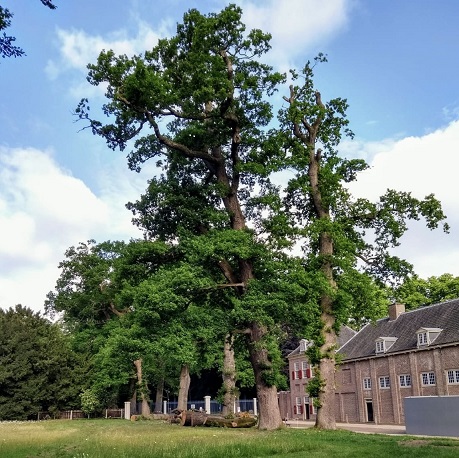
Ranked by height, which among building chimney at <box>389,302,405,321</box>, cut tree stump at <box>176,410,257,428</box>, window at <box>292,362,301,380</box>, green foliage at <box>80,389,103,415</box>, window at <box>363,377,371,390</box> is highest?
building chimney at <box>389,302,405,321</box>

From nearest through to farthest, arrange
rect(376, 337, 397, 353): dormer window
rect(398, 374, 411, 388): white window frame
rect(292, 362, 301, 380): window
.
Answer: rect(398, 374, 411, 388): white window frame < rect(376, 337, 397, 353): dormer window < rect(292, 362, 301, 380): window

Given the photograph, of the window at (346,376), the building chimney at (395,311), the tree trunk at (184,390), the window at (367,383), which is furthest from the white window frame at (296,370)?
the tree trunk at (184,390)

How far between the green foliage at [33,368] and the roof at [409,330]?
2746 centimetres

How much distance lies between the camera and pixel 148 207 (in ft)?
90.6

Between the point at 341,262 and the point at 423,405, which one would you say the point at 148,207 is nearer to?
the point at 341,262

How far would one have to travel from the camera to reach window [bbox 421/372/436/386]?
133ft

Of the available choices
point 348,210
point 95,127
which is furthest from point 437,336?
point 95,127

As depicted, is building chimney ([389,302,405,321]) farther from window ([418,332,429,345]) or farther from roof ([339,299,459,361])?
window ([418,332,429,345])

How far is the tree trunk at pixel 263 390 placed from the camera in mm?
23844

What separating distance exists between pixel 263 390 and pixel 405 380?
23.3m

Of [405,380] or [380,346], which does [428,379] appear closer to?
[405,380]

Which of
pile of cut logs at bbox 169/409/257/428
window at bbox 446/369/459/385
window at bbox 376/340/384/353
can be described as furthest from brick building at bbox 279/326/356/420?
pile of cut logs at bbox 169/409/257/428

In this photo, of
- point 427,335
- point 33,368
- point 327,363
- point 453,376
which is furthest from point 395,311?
point 33,368

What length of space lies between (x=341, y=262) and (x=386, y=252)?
4.43 meters
